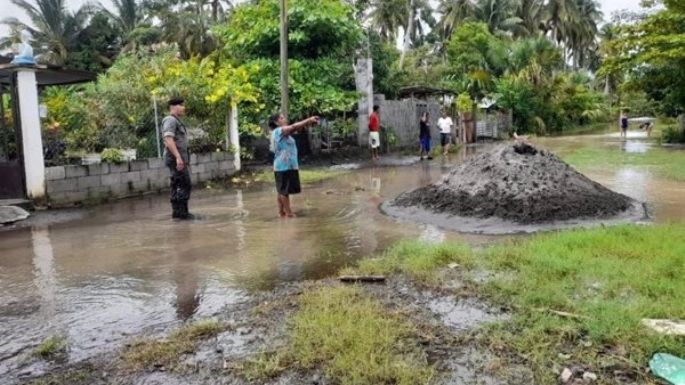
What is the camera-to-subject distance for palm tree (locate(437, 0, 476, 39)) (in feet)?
154

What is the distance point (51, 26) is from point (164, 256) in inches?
1530

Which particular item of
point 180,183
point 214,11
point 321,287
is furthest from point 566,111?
point 321,287

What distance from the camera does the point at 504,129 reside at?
31.6 meters

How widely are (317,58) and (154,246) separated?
1212 centimetres

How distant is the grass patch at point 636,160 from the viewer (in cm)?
1305

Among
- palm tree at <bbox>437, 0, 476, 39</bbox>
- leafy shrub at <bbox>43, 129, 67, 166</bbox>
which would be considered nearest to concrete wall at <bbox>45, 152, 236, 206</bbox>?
leafy shrub at <bbox>43, 129, 67, 166</bbox>

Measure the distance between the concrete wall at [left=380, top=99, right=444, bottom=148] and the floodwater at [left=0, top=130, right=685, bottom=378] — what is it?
10.2 m

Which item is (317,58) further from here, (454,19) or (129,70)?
(454,19)

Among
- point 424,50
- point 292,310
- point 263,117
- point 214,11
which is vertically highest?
point 214,11

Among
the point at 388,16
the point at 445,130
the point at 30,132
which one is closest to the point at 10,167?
the point at 30,132

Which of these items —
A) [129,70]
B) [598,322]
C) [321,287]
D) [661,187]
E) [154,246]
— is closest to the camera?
[598,322]

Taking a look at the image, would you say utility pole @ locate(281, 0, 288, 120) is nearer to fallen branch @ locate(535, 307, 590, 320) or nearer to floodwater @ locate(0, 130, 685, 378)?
floodwater @ locate(0, 130, 685, 378)

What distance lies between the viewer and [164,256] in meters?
6.42

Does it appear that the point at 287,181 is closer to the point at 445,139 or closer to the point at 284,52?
the point at 284,52
